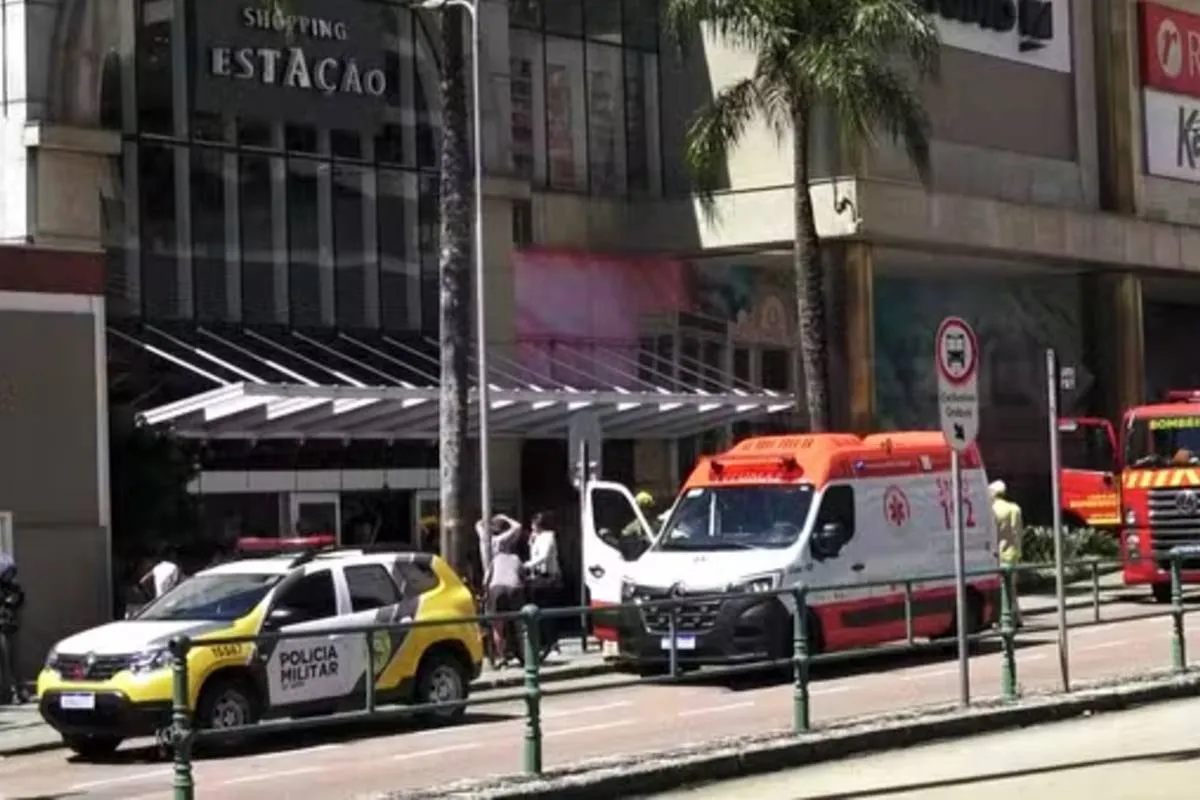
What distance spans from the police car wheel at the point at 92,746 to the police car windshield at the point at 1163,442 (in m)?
16.6

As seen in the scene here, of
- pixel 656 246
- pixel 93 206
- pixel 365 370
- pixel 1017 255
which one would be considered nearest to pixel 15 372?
pixel 93 206

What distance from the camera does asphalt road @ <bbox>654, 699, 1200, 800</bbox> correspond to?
13836mm

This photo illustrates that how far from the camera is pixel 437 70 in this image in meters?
36.4

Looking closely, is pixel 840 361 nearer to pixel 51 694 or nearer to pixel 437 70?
pixel 437 70

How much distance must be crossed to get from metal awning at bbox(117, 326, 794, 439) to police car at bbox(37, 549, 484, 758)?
910cm

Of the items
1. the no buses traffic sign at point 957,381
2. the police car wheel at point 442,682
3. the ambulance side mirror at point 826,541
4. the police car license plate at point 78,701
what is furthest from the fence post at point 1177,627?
the police car license plate at point 78,701

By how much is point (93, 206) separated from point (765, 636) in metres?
14.6

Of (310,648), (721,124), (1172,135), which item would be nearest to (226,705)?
(310,648)

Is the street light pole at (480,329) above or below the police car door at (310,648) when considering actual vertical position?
above

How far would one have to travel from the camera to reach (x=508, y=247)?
37.3 meters

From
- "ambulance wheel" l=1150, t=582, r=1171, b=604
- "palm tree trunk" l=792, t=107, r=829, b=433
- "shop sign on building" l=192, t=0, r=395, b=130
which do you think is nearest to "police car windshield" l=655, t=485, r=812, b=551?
"palm tree trunk" l=792, t=107, r=829, b=433

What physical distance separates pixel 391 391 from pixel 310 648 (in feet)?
50.4

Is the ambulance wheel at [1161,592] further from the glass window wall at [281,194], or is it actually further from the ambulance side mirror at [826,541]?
the glass window wall at [281,194]

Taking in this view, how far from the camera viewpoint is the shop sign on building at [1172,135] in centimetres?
4869
